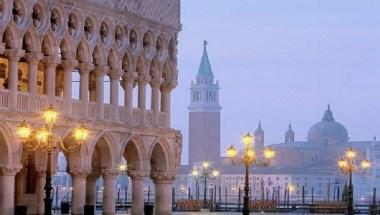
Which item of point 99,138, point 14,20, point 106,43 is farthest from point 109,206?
point 14,20

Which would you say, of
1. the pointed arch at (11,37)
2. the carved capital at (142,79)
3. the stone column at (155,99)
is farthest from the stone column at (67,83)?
the stone column at (155,99)

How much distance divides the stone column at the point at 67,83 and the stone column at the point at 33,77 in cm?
205

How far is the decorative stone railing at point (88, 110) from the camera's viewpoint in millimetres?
41700

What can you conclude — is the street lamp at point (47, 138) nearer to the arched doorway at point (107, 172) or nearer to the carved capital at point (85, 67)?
the arched doorway at point (107, 172)

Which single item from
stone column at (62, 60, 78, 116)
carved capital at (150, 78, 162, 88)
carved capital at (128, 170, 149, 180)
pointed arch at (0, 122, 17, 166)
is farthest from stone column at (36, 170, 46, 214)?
carved capital at (150, 78, 162, 88)

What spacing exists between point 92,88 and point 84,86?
3219 millimetres

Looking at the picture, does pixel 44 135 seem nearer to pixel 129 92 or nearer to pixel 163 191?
pixel 129 92

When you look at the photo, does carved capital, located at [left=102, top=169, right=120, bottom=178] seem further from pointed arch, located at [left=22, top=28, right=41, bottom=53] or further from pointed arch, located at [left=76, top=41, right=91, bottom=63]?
pointed arch, located at [left=22, top=28, right=41, bottom=53]

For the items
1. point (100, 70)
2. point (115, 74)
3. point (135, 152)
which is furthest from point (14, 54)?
point (135, 152)

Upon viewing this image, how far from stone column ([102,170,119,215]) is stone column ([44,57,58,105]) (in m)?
5.14

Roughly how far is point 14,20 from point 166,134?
37.5 feet

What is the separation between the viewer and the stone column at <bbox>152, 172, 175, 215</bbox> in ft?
169

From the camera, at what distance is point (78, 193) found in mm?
45719

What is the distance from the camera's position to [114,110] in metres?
47.8
